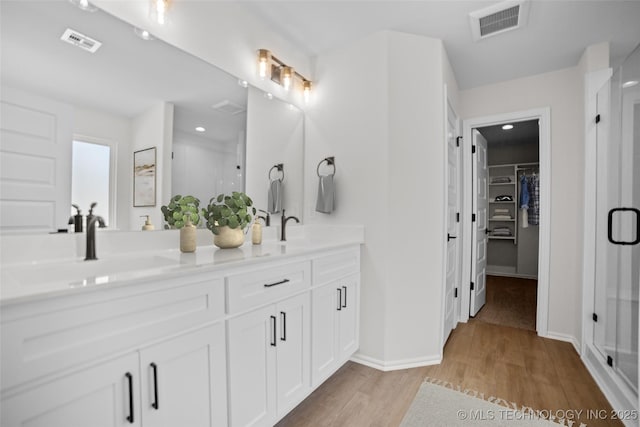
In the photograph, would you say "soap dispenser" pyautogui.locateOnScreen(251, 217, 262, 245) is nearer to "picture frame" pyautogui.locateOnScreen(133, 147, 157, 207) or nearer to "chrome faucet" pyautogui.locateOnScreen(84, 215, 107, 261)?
"picture frame" pyautogui.locateOnScreen(133, 147, 157, 207)

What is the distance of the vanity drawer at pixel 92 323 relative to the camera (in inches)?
28.8

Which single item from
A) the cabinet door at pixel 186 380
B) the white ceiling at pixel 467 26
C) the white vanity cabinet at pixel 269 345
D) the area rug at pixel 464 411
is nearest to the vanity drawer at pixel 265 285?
the white vanity cabinet at pixel 269 345

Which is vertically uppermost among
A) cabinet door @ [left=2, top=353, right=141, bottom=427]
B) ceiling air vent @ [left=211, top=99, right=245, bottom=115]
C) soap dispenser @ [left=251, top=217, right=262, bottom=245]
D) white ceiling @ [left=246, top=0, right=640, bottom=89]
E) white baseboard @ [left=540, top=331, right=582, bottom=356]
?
white ceiling @ [left=246, top=0, right=640, bottom=89]

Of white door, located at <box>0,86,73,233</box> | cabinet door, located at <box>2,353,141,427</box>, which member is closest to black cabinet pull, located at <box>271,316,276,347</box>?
cabinet door, located at <box>2,353,141,427</box>

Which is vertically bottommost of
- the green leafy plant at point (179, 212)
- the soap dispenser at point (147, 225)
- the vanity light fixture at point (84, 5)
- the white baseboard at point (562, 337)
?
the white baseboard at point (562, 337)

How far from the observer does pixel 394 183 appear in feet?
7.31

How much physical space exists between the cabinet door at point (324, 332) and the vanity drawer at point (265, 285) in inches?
7.0

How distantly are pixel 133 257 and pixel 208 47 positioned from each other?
51.7 inches

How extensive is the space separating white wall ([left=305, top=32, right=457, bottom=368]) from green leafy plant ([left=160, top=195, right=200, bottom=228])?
1.14 meters

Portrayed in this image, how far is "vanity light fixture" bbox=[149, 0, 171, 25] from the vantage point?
152 cm

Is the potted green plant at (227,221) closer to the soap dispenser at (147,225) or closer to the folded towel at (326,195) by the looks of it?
the soap dispenser at (147,225)

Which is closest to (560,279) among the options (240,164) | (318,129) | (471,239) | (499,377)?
(471,239)

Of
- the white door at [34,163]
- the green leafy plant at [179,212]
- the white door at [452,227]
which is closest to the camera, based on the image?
the white door at [34,163]

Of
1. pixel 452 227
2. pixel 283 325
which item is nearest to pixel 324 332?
pixel 283 325
